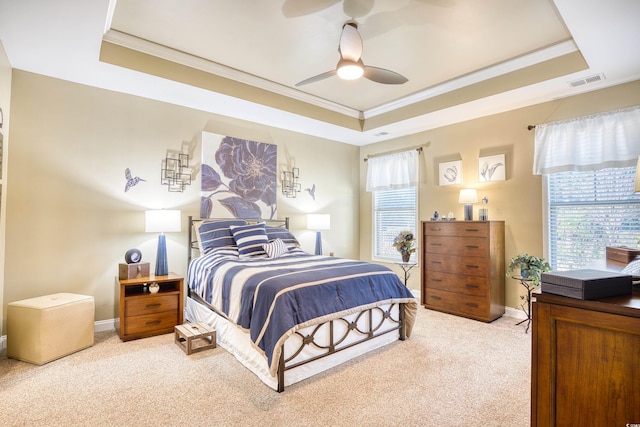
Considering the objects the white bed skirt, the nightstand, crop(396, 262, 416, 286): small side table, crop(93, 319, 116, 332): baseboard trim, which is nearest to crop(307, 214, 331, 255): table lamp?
crop(396, 262, 416, 286): small side table

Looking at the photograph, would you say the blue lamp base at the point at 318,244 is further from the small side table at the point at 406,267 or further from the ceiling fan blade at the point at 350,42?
the ceiling fan blade at the point at 350,42

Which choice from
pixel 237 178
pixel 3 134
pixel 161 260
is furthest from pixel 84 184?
pixel 237 178

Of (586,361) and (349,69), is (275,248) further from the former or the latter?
(586,361)

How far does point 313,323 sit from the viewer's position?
2.35 m

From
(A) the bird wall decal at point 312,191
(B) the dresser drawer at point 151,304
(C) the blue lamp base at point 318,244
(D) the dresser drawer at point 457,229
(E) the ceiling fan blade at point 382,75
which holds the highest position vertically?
(E) the ceiling fan blade at point 382,75

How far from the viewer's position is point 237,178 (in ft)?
14.6

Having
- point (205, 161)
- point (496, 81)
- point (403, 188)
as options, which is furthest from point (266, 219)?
point (496, 81)

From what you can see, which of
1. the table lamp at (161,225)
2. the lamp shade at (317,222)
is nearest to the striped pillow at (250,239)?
the table lamp at (161,225)

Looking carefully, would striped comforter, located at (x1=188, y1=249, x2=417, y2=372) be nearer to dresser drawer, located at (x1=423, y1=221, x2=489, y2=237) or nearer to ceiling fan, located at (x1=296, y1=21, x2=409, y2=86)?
dresser drawer, located at (x1=423, y1=221, x2=489, y2=237)

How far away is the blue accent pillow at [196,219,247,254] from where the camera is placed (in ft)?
12.3

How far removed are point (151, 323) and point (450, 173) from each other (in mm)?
4245

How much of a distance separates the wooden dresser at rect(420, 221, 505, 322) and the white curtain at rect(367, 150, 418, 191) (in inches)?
40.1

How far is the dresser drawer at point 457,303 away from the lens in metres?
3.81

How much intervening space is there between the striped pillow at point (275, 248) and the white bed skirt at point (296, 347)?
0.90m
